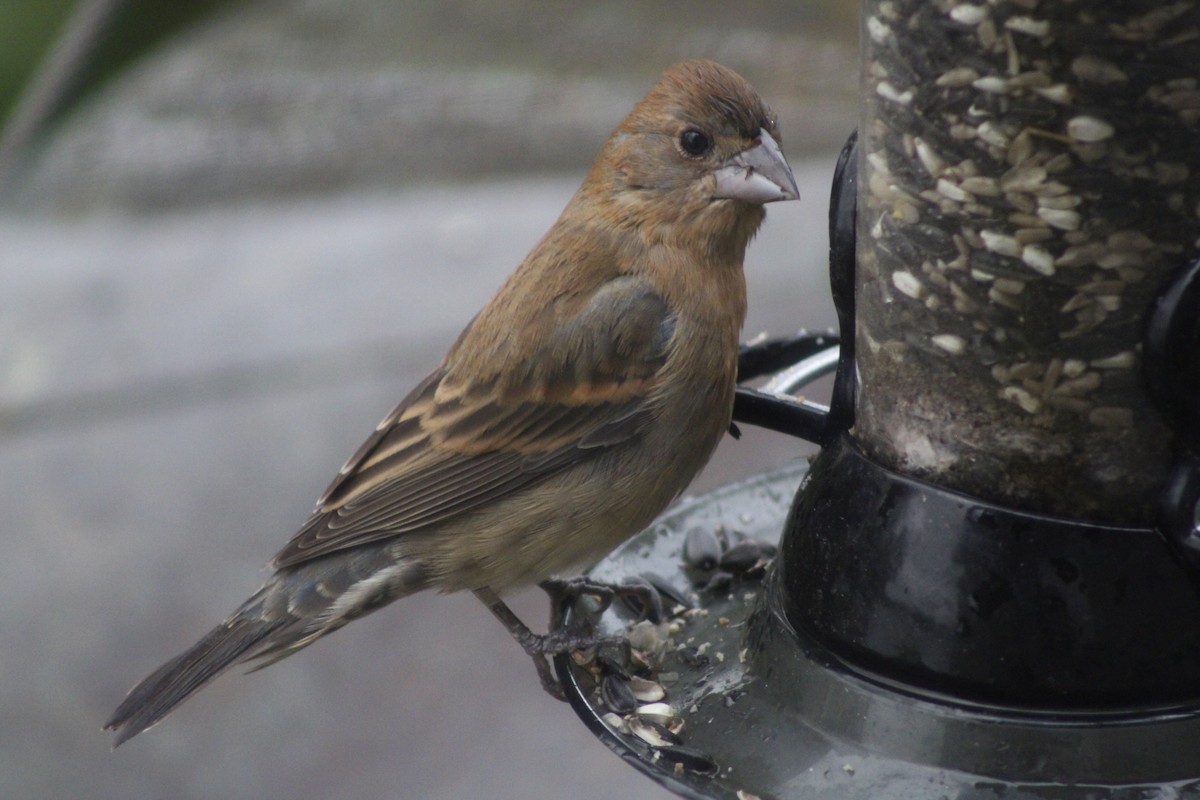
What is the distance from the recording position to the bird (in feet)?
12.5

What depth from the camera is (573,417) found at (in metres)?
3.90

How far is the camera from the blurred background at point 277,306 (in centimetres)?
650

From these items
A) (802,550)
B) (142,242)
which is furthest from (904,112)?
(142,242)

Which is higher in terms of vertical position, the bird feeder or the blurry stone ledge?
the bird feeder

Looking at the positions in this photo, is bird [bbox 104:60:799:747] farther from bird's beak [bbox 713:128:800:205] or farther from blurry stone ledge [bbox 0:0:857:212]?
blurry stone ledge [bbox 0:0:857:212]

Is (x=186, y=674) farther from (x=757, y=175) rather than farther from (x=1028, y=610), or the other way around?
(x=1028, y=610)

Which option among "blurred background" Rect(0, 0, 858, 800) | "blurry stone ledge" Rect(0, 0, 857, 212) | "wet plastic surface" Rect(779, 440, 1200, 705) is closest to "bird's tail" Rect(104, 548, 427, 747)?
"wet plastic surface" Rect(779, 440, 1200, 705)

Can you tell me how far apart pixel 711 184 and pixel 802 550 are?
3.80ft

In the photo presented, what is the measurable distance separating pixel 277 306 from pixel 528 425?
201 inches

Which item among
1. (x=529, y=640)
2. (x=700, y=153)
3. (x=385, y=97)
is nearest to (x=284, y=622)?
(x=529, y=640)

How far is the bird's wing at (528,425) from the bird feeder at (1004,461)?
0.83 metres

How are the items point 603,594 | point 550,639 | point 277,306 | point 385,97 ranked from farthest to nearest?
point 385,97, point 277,306, point 603,594, point 550,639

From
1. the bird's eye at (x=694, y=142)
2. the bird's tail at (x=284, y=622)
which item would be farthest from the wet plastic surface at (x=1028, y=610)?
the bird's tail at (x=284, y=622)

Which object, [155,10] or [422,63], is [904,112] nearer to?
[422,63]
